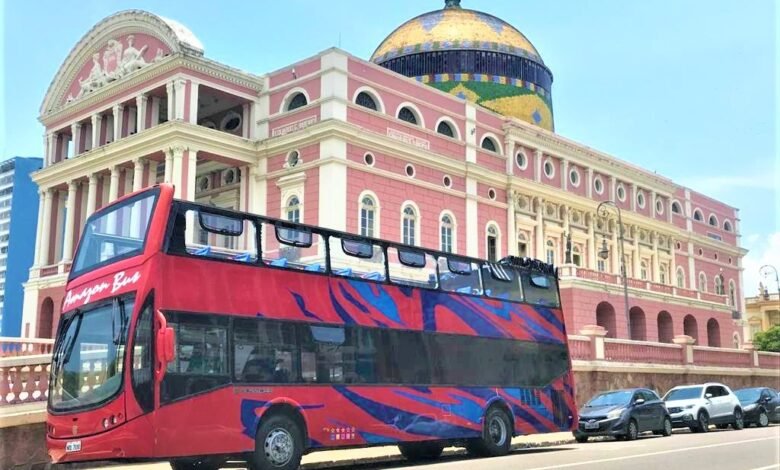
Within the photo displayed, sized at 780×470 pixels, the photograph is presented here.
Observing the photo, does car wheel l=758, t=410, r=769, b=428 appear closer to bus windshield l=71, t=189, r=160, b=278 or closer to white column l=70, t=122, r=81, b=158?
bus windshield l=71, t=189, r=160, b=278

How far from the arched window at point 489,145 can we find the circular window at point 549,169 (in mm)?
4412

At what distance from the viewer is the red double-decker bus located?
35.1 feet

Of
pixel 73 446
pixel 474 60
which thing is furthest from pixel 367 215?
pixel 73 446

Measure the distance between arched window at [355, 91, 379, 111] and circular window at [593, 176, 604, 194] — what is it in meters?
18.1

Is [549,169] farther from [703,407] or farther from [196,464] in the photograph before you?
[196,464]

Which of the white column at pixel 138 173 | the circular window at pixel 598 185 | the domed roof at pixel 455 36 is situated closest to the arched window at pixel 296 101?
the white column at pixel 138 173

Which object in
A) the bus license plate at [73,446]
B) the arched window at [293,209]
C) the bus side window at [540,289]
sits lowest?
the bus license plate at [73,446]

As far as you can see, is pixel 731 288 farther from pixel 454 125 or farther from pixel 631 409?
pixel 631 409

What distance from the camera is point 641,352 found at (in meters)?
30.5

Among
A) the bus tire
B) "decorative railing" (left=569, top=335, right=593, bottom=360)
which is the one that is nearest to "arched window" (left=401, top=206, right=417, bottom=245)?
"decorative railing" (left=569, top=335, right=593, bottom=360)

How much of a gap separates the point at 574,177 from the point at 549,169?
249cm

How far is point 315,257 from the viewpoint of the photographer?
13.9 metres

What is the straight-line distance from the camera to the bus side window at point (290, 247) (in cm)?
1273

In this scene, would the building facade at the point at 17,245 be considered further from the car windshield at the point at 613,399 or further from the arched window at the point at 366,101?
the car windshield at the point at 613,399
